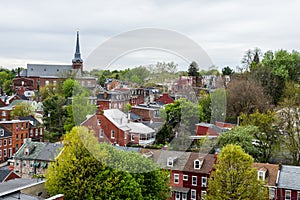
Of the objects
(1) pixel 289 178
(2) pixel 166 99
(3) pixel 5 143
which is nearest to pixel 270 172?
(1) pixel 289 178

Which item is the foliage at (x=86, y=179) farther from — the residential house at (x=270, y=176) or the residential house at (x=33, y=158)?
the residential house at (x=33, y=158)

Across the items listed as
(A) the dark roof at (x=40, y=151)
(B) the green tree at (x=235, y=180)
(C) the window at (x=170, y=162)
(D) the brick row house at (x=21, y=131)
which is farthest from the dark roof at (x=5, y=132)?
(C) the window at (x=170, y=162)

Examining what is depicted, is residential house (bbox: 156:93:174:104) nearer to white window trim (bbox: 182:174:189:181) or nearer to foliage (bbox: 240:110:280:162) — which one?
white window trim (bbox: 182:174:189:181)

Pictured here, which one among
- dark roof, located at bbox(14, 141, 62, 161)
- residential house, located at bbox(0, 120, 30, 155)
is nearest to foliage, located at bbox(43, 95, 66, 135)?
residential house, located at bbox(0, 120, 30, 155)

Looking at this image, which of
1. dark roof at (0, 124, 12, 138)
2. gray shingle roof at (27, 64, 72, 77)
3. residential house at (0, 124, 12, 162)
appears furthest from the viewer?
gray shingle roof at (27, 64, 72, 77)

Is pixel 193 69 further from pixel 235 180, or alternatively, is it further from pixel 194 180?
pixel 194 180

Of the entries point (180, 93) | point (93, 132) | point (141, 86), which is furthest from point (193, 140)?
point (93, 132)

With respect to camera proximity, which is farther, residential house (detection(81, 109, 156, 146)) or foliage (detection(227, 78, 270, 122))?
foliage (detection(227, 78, 270, 122))
